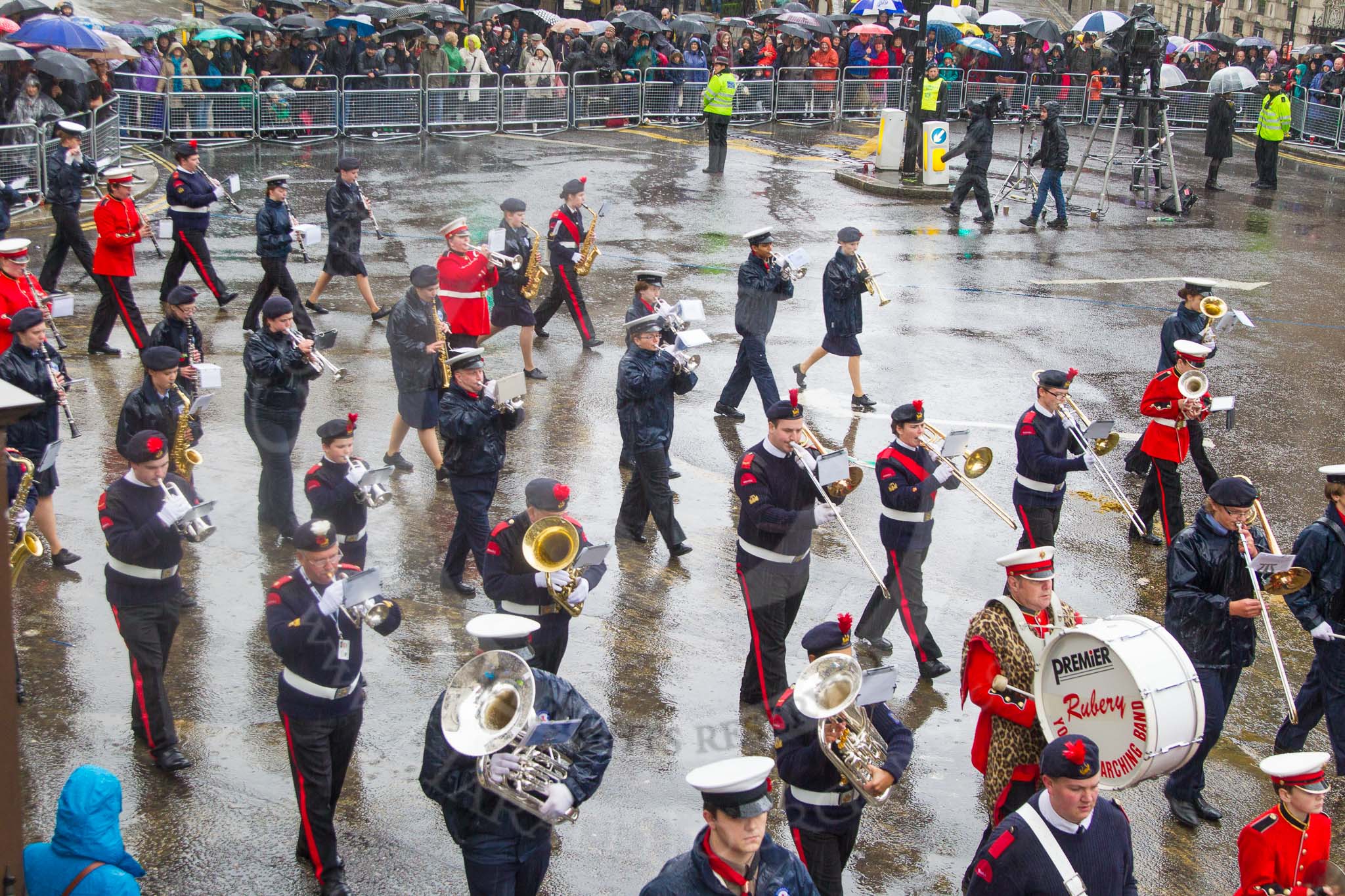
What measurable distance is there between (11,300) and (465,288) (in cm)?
372

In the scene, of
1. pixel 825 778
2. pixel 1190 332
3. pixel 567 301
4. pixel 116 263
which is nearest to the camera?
pixel 825 778

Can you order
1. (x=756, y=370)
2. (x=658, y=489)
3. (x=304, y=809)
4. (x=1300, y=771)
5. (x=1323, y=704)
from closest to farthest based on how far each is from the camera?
1. (x=1300, y=771)
2. (x=304, y=809)
3. (x=1323, y=704)
4. (x=658, y=489)
5. (x=756, y=370)

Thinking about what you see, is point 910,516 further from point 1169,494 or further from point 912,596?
point 1169,494

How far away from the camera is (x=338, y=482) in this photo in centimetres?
834

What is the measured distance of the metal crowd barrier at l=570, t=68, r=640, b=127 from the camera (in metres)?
27.4

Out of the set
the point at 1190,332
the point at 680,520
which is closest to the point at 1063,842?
the point at 680,520

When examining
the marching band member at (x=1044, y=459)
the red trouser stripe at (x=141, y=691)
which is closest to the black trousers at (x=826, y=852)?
the red trouser stripe at (x=141, y=691)

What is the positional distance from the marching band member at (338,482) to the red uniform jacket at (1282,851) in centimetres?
531

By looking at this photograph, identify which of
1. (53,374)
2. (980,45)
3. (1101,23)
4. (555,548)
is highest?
(1101,23)

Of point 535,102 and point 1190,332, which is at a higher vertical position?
point 535,102

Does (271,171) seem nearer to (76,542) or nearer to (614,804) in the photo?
(76,542)

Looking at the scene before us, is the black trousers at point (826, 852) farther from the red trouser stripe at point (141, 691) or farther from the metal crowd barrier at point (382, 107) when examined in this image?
the metal crowd barrier at point (382, 107)

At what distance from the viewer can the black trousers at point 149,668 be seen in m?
7.02

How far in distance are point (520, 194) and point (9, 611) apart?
55.6ft
